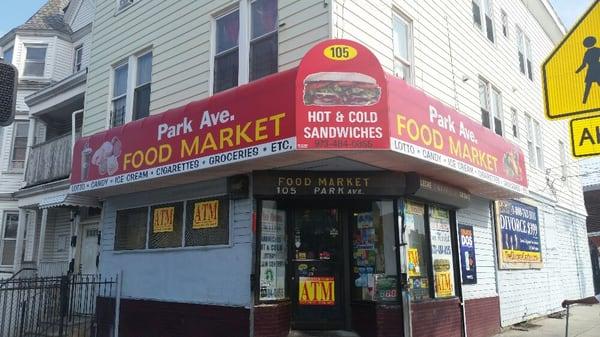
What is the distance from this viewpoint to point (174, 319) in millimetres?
9672

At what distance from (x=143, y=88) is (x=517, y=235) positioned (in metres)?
10.4

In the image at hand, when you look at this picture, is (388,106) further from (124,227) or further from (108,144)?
(124,227)

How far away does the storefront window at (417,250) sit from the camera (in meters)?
9.25

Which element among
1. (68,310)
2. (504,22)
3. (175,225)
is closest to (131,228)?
(175,225)

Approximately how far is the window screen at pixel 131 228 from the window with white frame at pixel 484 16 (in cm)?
982

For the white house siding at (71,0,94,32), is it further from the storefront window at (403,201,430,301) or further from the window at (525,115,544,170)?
the window at (525,115,544,170)

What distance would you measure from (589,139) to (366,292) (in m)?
5.74

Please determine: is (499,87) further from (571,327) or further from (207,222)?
(207,222)

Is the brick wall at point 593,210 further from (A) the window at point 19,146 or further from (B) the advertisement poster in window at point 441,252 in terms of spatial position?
(A) the window at point 19,146

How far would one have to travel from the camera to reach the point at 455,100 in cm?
1164

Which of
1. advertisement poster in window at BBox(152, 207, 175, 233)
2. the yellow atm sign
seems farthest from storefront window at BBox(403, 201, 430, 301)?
the yellow atm sign

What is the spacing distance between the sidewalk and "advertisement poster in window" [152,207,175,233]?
7776 mm

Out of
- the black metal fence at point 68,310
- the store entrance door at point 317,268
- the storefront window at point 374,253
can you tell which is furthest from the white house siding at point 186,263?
the storefront window at point 374,253

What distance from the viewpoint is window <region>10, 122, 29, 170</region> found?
1905 centimetres
